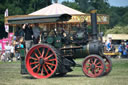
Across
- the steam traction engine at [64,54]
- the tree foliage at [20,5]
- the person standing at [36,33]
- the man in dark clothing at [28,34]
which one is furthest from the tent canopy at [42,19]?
the tree foliage at [20,5]

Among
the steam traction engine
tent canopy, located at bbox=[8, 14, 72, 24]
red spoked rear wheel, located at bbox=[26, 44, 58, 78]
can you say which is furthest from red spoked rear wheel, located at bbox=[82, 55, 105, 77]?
tent canopy, located at bbox=[8, 14, 72, 24]

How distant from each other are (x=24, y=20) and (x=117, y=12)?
5459 inches

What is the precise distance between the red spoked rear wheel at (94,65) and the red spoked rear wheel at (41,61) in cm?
94

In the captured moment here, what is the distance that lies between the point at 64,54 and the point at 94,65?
1.09 metres

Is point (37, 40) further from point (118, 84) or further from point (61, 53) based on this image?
point (118, 84)

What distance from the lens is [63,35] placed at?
1165 cm

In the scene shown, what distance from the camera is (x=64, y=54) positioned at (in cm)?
1164

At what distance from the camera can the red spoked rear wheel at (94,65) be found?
10952 millimetres

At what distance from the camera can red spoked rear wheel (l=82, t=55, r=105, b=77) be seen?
35.9 feet

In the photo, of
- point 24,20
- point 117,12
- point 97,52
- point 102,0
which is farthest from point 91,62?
point 117,12

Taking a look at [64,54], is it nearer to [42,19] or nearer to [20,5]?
[42,19]

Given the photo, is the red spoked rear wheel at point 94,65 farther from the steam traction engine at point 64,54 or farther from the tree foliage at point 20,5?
the tree foliage at point 20,5

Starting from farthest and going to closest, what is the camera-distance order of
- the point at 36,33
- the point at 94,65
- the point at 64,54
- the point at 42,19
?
1. the point at 36,33
2. the point at 64,54
3. the point at 42,19
4. the point at 94,65

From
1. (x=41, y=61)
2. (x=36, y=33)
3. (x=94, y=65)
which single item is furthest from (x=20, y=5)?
(x=94, y=65)
